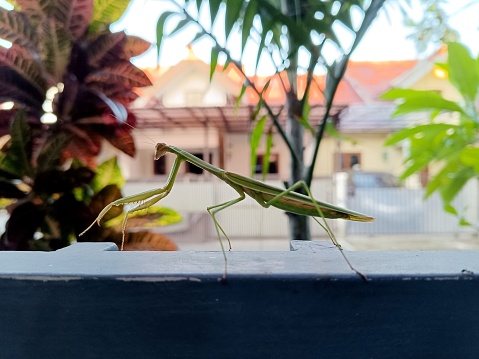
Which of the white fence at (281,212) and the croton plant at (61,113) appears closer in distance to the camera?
the croton plant at (61,113)

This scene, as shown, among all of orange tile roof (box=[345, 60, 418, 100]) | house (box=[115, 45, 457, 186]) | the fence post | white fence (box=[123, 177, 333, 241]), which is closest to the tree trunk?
house (box=[115, 45, 457, 186])

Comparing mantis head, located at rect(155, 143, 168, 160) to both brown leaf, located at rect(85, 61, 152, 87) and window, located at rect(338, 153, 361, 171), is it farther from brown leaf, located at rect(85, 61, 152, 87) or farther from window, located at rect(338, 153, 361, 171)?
window, located at rect(338, 153, 361, 171)

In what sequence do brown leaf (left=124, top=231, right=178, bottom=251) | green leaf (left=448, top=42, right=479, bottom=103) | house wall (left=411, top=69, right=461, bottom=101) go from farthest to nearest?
house wall (left=411, top=69, right=461, bottom=101)
brown leaf (left=124, top=231, right=178, bottom=251)
green leaf (left=448, top=42, right=479, bottom=103)

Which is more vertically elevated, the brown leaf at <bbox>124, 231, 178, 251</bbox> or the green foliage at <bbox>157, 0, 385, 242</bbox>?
the green foliage at <bbox>157, 0, 385, 242</bbox>

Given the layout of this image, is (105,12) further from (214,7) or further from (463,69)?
(463,69)

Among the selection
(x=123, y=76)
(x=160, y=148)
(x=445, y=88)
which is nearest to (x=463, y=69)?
(x=160, y=148)

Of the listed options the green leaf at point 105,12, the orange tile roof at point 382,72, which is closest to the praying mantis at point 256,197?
the green leaf at point 105,12

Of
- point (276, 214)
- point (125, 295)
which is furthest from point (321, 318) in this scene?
point (276, 214)

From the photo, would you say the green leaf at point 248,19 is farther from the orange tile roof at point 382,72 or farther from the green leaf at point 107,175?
the orange tile roof at point 382,72
